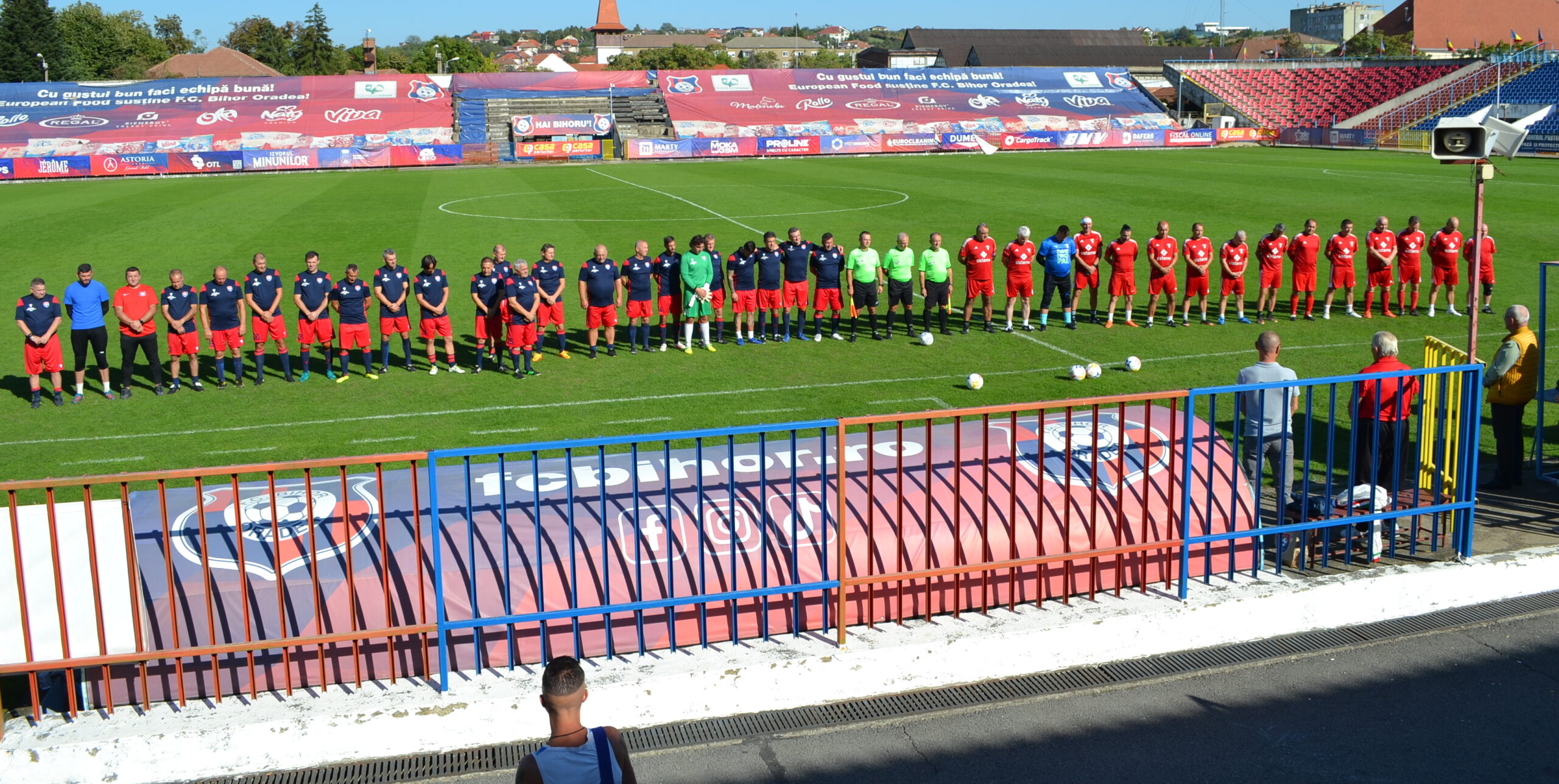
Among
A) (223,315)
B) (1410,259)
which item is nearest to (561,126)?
(223,315)

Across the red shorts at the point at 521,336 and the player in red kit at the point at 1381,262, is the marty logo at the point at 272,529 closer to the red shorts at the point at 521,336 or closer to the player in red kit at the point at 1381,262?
the red shorts at the point at 521,336

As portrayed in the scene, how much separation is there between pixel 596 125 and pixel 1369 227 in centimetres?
4158

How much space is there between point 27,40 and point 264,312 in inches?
3309

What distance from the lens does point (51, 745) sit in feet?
18.8

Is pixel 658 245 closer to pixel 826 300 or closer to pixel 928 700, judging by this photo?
pixel 826 300

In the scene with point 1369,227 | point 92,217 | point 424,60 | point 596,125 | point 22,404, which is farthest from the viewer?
point 424,60

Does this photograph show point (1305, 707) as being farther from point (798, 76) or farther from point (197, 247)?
point (798, 76)

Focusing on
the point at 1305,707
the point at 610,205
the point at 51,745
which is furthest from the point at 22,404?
the point at 610,205

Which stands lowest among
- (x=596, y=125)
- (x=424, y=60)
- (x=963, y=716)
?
(x=963, y=716)

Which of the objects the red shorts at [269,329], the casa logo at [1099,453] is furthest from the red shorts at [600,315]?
the casa logo at [1099,453]

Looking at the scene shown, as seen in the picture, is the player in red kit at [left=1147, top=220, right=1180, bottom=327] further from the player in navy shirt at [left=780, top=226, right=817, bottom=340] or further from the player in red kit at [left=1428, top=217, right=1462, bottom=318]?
the player in navy shirt at [left=780, top=226, right=817, bottom=340]

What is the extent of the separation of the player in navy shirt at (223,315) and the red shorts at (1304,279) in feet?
46.8

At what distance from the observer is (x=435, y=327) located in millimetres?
15375

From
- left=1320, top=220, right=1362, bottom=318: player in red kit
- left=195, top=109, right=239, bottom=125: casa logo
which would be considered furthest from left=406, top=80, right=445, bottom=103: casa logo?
left=1320, top=220, right=1362, bottom=318: player in red kit
